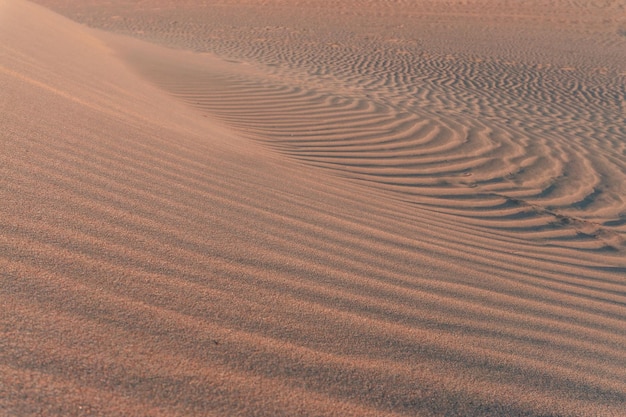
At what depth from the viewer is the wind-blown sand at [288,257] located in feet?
6.58

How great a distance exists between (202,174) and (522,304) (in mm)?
1988

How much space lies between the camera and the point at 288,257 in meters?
2.96

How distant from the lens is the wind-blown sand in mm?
2006

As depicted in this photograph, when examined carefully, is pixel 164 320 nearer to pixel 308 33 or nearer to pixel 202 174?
pixel 202 174

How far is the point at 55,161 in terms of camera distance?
3.23 m

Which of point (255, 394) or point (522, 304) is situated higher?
point (522, 304)

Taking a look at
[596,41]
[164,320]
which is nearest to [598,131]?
[164,320]

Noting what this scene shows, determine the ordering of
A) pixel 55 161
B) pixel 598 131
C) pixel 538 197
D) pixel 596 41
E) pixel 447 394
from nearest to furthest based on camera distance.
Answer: pixel 447 394, pixel 55 161, pixel 538 197, pixel 598 131, pixel 596 41

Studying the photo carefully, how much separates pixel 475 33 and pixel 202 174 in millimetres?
15518

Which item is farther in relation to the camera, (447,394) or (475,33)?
(475,33)

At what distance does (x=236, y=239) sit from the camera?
3.00 metres

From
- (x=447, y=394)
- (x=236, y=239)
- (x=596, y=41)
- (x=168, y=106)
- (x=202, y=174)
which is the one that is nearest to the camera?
(x=447, y=394)

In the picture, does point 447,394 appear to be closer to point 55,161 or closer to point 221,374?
point 221,374

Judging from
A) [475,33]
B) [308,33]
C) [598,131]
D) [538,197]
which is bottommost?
[538,197]
